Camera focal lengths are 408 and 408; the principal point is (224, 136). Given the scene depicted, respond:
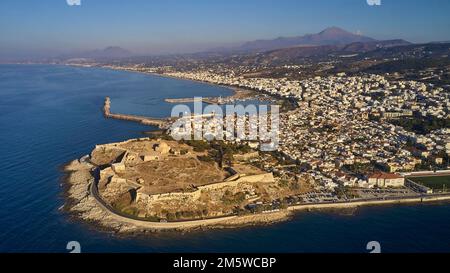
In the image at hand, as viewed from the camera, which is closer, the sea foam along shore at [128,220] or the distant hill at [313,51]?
the sea foam along shore at [128,220]

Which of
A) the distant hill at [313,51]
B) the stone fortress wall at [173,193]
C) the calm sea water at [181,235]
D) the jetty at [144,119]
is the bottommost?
the calm sea water at [181,235]

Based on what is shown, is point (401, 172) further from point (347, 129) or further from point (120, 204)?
point (120, 204)

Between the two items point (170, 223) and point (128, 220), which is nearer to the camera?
point (170, 223)

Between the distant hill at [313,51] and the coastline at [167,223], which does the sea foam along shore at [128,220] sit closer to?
the coastline at [167,223]

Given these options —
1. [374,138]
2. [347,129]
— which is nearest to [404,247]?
[374,138]

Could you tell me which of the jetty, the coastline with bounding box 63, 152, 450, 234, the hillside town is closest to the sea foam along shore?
the coastline with bounding box 63, 152, 450, 234

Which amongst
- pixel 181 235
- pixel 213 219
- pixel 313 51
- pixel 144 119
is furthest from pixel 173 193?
pixel 313 51

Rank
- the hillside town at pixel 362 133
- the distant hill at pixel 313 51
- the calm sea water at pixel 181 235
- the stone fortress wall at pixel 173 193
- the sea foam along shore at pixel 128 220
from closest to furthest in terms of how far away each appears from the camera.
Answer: the calm sea water at pixel 181 235 → the sea foam along shore at pixel 128 220 → the stone fortress wall at pixel 173 193 → the hillside town at pixel 362 133 → the distant hill at pixel 313 51

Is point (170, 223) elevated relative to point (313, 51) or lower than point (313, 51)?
lower

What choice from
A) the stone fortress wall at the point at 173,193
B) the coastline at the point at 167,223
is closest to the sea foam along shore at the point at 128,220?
the coastline at the point at 167,223

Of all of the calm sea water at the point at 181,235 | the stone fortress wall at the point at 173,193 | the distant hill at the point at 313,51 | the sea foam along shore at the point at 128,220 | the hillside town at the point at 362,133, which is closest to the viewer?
the calm sea water at the point at 181,235

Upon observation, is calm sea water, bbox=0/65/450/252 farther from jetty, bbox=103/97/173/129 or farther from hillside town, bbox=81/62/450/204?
jetty, bbox=103/97/173/129

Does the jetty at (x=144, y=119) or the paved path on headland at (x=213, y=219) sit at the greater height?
the jetty at (x=144, y=119)

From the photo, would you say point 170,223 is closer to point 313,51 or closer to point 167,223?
point 167,223
